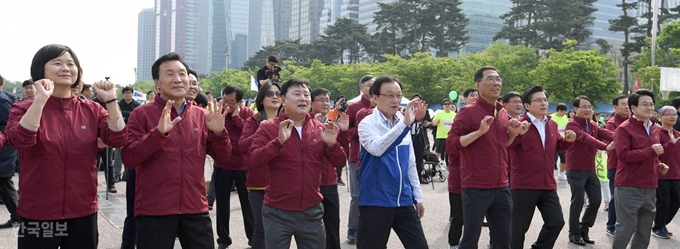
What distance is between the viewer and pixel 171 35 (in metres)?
156

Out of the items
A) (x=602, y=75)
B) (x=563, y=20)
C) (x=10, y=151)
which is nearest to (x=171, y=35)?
(x=563, y=20)

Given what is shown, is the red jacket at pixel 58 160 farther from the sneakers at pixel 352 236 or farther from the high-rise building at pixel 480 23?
the high-rise building at pixel 480 23

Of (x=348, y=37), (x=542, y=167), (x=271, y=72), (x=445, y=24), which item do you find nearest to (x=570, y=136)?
(x=542, y=167)

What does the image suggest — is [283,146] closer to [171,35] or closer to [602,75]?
[602,75]

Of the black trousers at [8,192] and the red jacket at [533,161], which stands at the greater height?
the red jacket at [533,161]

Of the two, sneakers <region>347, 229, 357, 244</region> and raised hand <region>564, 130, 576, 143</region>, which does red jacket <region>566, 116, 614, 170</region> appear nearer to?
raised hand <region>564, 130, 576, 143</region>

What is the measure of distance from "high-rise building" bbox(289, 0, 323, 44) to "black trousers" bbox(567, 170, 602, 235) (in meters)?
128

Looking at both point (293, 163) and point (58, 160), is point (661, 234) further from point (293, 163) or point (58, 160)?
point (58, 160)

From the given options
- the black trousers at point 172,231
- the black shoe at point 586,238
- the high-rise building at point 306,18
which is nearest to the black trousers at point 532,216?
the black shoe at point 586,238

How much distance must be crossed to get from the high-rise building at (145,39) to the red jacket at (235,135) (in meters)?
178

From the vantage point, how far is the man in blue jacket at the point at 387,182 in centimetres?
455

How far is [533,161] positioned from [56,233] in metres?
4.61

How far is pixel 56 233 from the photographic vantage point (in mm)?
3689

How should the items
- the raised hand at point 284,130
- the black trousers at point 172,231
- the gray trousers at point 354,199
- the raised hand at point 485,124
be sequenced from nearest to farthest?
the black trousers at point 172,231
the raised hand at point 284,130
the raised hand at point 485,124
the gray trousers at point 354,199
